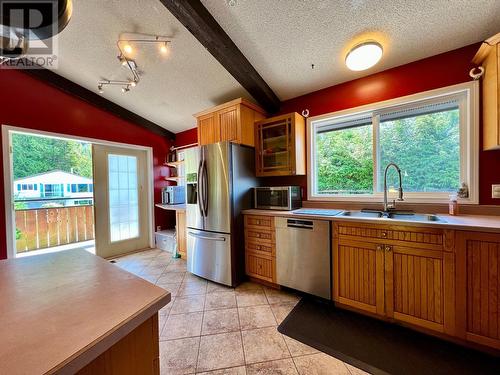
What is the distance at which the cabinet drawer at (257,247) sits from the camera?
236 cm

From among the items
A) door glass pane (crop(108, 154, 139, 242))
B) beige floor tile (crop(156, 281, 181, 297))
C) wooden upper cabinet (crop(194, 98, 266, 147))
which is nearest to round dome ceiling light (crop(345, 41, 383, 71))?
wooden upper cabinet (crop(194, 98, 266, 147))

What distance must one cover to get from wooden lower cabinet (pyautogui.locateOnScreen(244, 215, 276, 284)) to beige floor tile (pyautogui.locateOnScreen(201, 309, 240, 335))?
56 centimetres

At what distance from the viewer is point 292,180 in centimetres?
285

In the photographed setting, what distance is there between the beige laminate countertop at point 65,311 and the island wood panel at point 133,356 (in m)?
0.11

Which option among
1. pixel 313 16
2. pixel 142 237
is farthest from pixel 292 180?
pixel 142 237

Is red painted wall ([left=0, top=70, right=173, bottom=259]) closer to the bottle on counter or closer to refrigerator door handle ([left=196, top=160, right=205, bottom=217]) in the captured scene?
refrigerator door handle ([left=196, top=160, right=205, bottom=217])

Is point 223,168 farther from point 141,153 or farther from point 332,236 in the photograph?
point 141,153

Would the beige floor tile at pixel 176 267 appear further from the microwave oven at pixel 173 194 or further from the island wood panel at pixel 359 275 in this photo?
the island wood panel at pixel 359 275

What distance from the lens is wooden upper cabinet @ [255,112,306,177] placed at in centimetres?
253

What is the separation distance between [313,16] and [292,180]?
1.76 metres

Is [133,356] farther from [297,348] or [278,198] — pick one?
[278,198]

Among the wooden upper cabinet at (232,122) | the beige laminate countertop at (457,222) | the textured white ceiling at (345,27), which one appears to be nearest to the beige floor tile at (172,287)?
the beige laminate countertop at (457,222)

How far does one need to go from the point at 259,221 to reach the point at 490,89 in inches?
91.3

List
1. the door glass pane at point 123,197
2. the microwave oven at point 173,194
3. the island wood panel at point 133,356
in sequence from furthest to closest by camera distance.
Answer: the microwave oven at point 173,194 < the door glass pane at point 123,197 < the island wood panel at point 133,356
